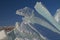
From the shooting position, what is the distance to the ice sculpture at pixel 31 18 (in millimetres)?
3357

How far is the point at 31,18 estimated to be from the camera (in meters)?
3.40

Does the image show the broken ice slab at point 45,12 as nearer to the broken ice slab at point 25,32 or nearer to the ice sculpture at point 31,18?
the ice sculpture at point 31,18

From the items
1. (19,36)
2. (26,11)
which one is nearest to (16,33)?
(19,36)

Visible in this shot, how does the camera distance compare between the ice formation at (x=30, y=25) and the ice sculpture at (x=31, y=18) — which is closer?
the ice formation at (x=30, y=25)

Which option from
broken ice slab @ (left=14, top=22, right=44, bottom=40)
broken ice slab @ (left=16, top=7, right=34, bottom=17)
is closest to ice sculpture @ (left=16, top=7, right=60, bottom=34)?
broken ice slab @ (left=16, top=7, right=34, bottom=17)

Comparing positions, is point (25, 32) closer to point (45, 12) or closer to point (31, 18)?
point (31, 18)

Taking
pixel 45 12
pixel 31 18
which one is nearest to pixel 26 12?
pixel 31 18

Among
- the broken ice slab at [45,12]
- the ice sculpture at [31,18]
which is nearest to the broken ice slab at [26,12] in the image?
the ice sculpture at [31,18]

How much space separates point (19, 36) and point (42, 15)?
1.61ft

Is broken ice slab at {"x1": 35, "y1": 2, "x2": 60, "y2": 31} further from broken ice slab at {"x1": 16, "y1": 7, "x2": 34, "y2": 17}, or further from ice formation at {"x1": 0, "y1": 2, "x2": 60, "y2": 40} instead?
broken ice slab at {"x1": 16, "y1": 7, "x2": 34, "y2": 17}

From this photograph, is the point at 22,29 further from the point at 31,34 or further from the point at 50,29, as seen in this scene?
the point at 50,29

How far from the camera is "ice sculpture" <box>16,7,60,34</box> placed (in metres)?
3.36

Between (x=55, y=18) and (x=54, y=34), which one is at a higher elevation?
(x=55, y=18)

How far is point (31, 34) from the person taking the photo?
322 cm
